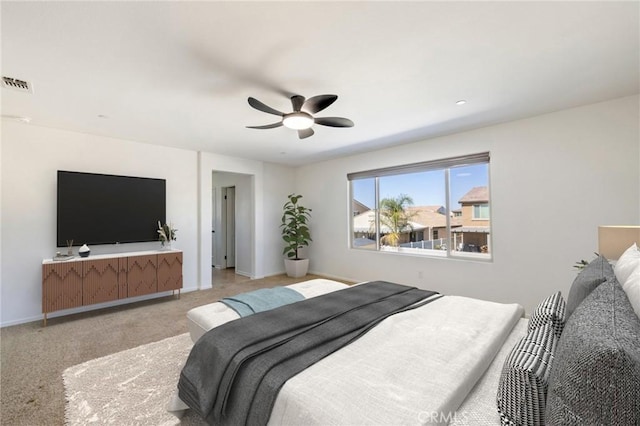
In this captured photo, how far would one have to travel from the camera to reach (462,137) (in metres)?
3.96

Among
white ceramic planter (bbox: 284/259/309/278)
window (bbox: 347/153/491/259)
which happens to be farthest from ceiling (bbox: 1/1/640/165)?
white ceramic planter (bbox: 284/259/309/278)

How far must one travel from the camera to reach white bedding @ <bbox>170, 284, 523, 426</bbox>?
1.00 metres

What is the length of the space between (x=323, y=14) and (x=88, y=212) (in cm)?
406

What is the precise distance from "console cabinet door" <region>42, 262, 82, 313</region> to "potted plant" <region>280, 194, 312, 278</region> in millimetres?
3363

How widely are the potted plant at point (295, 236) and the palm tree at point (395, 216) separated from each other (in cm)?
172

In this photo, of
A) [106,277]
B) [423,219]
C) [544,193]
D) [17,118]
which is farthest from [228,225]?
[544,193]

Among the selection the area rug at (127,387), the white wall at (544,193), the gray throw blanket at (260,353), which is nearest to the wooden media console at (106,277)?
the area rug at (127,387)

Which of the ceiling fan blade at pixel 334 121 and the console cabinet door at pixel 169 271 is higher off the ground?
the ceiling fan blade at pixel 334 121

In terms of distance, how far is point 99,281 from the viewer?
3611 mm

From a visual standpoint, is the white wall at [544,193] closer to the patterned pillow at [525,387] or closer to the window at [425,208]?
the window at [425,208]

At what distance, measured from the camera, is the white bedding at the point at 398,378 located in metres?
1.00

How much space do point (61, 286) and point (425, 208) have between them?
514 centimetres

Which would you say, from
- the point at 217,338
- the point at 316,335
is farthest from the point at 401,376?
the point at 217,338

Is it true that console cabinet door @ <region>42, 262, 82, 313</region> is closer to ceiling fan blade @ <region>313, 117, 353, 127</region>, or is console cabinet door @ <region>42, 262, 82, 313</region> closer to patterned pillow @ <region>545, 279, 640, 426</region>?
ceiling fan blade @ <region>313, 117, 353, 127</region>
